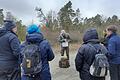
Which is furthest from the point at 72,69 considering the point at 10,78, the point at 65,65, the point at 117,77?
the point at 10,78

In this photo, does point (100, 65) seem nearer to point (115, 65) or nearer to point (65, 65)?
point (115, 65)

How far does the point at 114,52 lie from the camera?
842cm

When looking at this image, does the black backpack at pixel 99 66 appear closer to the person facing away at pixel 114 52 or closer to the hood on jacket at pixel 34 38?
the hood on jacket at pixel 34 38

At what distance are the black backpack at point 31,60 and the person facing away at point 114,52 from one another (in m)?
1.82

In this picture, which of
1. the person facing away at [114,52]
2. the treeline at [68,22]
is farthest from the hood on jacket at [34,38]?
the treeline at [68,22]

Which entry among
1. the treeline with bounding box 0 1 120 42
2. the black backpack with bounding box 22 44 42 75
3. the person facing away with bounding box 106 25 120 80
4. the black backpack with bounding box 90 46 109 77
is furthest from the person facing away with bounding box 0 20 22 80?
the treeline with bounding box 0 1 120 42

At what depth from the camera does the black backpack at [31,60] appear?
719 cm

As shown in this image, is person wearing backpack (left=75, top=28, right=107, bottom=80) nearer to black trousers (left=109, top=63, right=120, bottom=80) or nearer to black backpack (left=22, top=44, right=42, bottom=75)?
black backpack (left=22, top=44, right=42, bottom=75)

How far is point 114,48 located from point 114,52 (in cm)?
10

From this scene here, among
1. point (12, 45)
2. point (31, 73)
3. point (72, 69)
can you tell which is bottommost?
point (72, 69)

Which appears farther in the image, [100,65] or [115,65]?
[115,65]

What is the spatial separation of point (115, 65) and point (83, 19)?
55396mm

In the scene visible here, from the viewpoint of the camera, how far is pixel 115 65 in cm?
874

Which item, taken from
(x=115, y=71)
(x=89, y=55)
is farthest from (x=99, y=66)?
(x=115, y=71)
